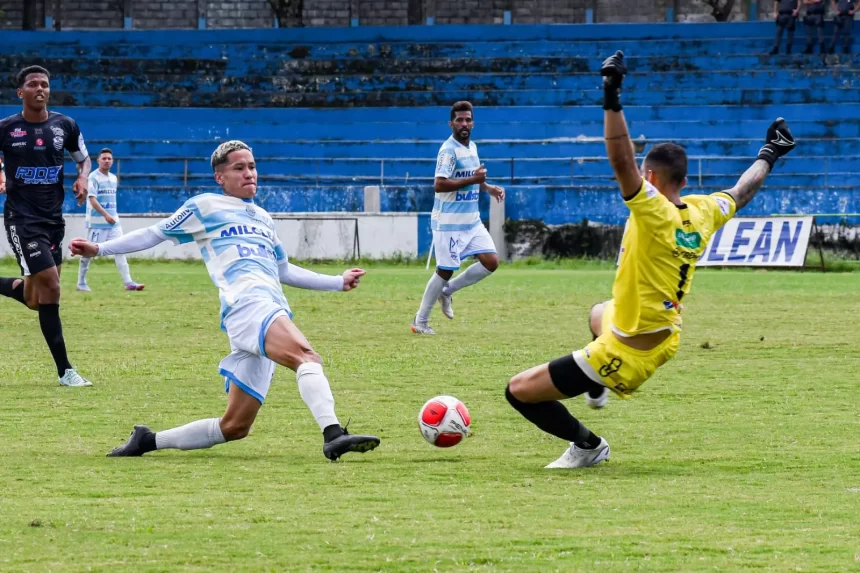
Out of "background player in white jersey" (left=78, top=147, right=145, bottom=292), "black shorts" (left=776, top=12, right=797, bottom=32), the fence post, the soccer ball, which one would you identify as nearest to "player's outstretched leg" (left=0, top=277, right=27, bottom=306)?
the soccer ball

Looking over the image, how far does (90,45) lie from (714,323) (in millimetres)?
29621

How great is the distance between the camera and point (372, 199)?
30281mm

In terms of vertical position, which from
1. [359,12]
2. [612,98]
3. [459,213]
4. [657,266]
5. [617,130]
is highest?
[359,12]

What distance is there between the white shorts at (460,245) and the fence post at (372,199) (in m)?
15.2

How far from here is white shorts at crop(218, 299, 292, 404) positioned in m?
6.88

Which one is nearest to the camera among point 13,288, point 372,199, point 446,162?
point 13,288

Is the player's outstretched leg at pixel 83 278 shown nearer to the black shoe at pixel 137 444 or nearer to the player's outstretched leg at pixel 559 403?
the black shoe at pixel 137 444

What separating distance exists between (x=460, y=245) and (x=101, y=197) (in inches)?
397

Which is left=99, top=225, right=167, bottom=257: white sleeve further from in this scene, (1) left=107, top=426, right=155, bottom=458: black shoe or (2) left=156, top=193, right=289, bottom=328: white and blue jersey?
(1) left=107, top=426, right=155, bottom=458: black shoe

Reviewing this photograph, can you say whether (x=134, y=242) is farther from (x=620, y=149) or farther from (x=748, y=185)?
(x=748, y=185)

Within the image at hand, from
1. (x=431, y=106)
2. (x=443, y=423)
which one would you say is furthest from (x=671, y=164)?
(x=431, y=106)

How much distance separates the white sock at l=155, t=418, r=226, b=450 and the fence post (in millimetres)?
23090

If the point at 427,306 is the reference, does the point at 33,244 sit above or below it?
above

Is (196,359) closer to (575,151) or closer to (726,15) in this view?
(575,151)
